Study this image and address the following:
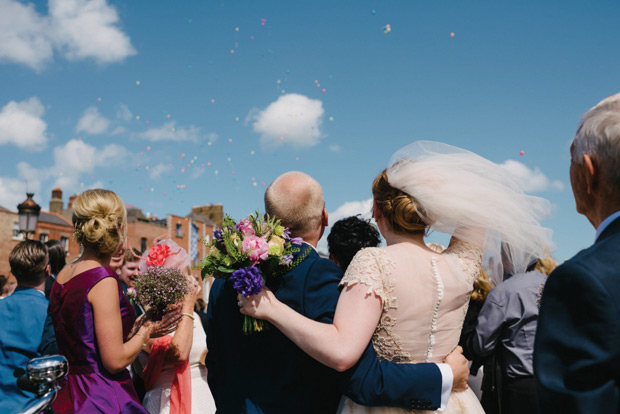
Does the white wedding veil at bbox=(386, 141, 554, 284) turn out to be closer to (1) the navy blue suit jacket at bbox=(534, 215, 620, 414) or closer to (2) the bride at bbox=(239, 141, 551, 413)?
(2) the bride at bbox=(239, 141, 551, 413)

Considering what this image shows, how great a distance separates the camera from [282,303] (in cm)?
212

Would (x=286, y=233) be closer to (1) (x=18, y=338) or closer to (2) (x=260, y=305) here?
(2) (x=260, y=305)

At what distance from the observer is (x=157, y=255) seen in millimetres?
3408

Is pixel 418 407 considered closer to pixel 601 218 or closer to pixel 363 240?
pixel 601 218

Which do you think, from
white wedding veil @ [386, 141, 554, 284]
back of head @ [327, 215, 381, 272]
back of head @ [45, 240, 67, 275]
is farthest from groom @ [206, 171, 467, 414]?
back of head @ [45, 240, 67, 275]

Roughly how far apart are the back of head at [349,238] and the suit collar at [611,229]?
2.35 metres

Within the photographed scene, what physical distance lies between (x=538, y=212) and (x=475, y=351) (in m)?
2.19

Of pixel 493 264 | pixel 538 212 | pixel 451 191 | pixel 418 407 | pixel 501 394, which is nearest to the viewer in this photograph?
pixel 418 407

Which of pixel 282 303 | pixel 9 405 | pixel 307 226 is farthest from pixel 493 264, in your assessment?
pixel 9 405

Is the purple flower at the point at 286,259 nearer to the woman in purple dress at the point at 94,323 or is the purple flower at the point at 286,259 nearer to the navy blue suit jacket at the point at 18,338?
the woman in purple dress at the point at 94,323

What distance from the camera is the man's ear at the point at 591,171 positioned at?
54.5 inches

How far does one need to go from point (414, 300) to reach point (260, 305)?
0.71 meters

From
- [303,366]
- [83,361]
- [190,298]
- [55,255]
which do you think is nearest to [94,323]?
[83,361]

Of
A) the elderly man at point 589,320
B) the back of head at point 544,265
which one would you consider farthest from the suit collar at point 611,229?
the back of head at point 544,265
